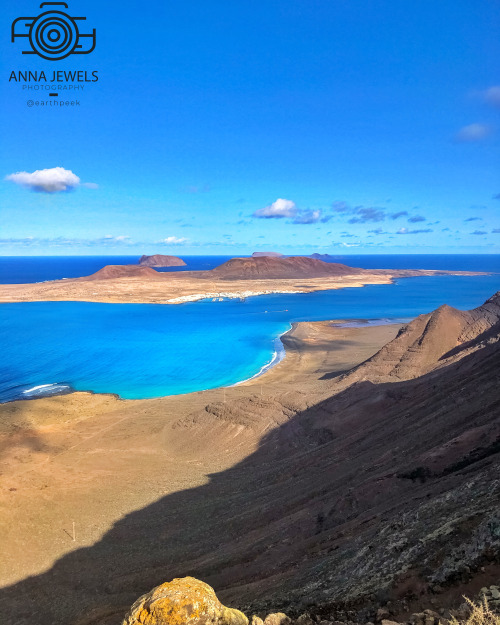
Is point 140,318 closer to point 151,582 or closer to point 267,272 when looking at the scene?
point 151,582

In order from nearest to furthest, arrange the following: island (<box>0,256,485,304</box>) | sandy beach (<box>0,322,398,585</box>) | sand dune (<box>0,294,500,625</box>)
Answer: sand dune (<box>0,294,500,625</box>) → sandy beach (<box>0,322,398,585</box>) → island (<box>0,256,485,304</box>)

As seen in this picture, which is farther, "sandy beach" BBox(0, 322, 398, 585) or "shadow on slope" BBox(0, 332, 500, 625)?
"sandy beach" BBox(0, 322, 398, 585)

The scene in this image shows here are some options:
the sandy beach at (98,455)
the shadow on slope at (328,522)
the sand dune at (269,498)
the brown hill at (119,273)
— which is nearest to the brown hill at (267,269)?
the brown hill at (119,273)

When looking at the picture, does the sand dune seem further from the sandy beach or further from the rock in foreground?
the rock in foreground

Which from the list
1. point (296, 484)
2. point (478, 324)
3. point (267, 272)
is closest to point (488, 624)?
point (296, 484)

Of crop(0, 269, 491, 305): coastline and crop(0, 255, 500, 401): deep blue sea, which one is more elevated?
crop(0, 269, 491, 305): coastline

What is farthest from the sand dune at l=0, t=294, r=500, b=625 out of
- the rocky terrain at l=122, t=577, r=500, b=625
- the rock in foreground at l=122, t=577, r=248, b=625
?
the rock in foreground at l=122, t=577, r=248, b=625
